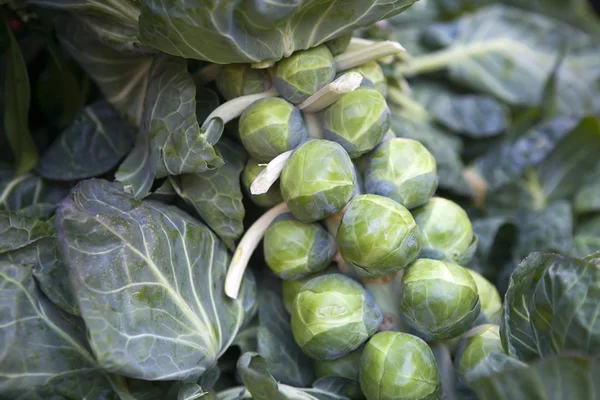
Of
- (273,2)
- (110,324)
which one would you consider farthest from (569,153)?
(110,324)

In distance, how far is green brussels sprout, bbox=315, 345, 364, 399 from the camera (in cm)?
112

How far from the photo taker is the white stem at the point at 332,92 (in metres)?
1.08

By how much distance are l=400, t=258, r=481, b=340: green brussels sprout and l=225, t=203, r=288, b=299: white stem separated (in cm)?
29

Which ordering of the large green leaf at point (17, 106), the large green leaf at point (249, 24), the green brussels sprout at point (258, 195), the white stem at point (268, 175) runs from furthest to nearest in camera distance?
the large green leaf at point (17, 106) < the green brussels sprout at point (258, 195) < the white stem at point (268, 175) < the large green leaf at point (249, 24)

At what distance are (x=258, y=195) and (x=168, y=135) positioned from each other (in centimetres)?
21

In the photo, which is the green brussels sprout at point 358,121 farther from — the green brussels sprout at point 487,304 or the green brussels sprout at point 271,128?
the green brussels sprout at point 487,304

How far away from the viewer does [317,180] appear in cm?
103

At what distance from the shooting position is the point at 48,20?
1.36 metres

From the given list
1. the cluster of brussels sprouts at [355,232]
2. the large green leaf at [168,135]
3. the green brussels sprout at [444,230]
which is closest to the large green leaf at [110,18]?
the large green leaf at [168,135]

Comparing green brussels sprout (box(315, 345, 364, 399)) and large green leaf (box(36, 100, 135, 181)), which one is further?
large green leaf (box(36, 100, 135, 181))

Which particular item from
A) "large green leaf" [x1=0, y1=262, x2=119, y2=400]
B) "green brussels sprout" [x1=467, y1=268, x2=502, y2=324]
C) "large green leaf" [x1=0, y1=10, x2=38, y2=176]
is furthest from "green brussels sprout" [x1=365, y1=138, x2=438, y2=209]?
"large green leaf" [x1=0, y1=10, x2=38, y2=176]

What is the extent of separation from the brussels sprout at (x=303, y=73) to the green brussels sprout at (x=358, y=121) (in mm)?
57

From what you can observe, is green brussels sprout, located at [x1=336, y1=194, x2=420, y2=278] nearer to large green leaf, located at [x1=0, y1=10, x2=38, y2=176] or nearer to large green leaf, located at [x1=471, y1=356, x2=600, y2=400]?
large green leaf, located at [x1=471, y1=356, x2=600, y2=400]

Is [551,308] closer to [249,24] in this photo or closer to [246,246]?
[246,246]
